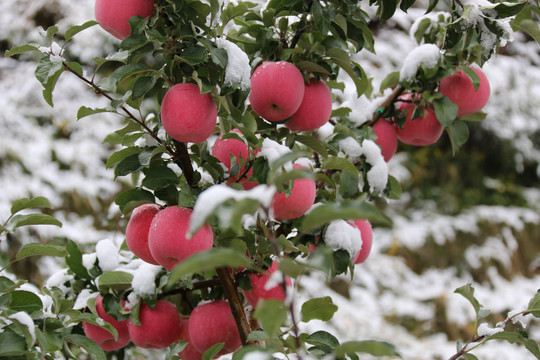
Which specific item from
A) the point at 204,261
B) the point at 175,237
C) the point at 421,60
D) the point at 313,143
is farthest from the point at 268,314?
the point at 421,60

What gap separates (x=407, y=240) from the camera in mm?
2184

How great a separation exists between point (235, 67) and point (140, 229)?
162 mm

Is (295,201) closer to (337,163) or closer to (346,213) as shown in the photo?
(337,163)

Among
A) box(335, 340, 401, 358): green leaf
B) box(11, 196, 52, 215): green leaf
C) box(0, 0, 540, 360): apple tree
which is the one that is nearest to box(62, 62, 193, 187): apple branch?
box(0, 0, 540, 360): apple tree

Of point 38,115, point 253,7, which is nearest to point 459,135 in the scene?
point 253,7

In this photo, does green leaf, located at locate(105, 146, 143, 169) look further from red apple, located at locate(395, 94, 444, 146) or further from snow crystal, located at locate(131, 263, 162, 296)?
red apple, located at locate(395, 94, 444, 146)

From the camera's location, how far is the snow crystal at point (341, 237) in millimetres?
469

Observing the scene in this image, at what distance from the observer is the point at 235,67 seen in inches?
16.3

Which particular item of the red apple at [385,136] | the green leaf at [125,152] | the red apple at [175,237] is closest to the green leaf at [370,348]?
the red apple at [175,237]

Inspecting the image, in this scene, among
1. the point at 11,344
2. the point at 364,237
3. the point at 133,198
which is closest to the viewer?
the point at 11,344

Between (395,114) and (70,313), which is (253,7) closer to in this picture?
(395,114)

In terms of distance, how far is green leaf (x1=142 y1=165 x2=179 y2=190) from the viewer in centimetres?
43

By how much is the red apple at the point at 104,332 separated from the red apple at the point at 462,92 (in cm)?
43

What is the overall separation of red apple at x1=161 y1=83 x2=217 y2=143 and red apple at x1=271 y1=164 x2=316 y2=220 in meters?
0.08
